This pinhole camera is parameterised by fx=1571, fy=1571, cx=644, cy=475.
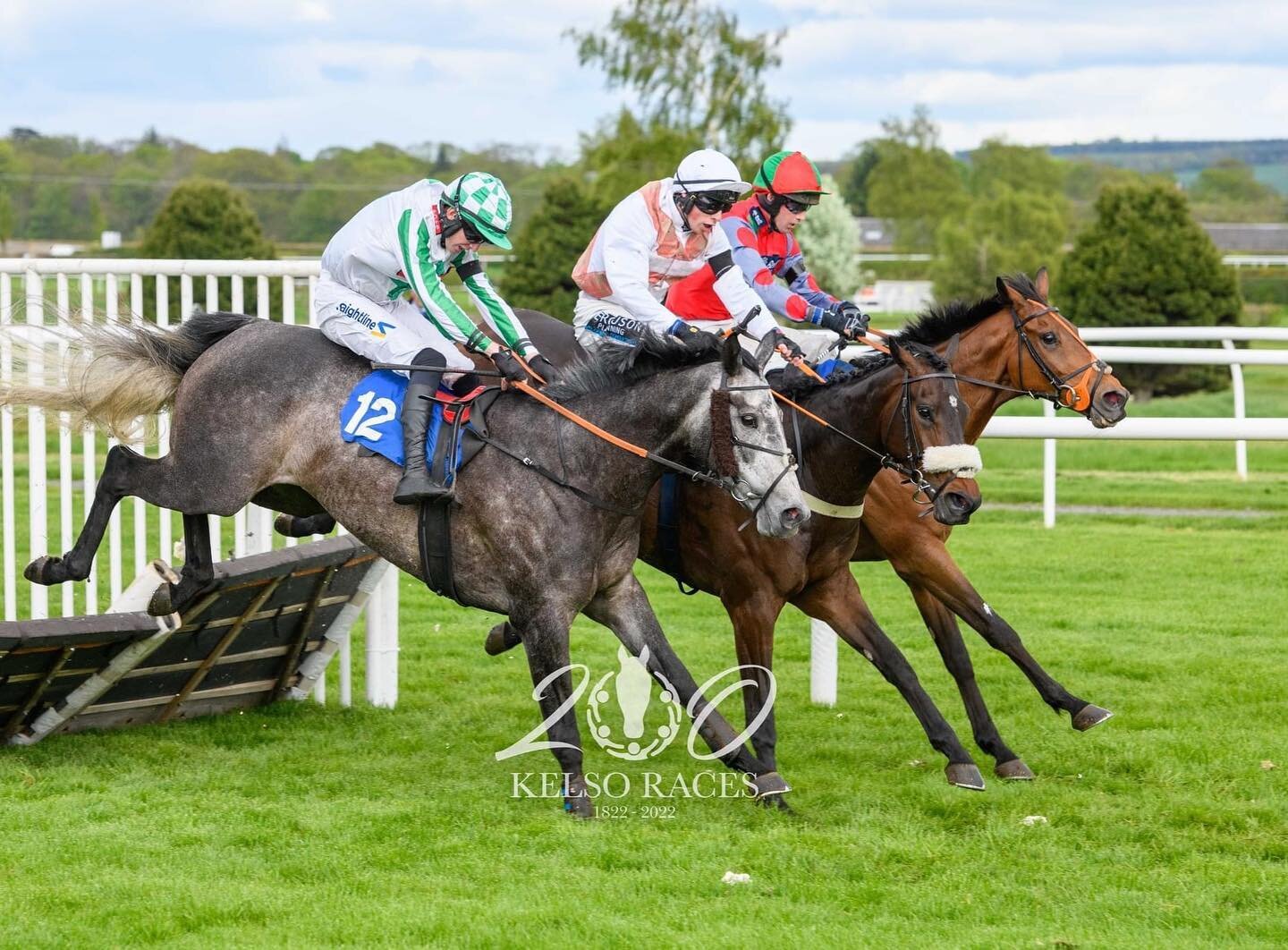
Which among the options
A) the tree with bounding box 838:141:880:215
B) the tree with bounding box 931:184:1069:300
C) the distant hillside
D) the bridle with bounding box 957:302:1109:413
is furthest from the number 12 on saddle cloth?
the distant hillside

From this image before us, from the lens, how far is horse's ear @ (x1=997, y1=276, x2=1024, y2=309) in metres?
6.03

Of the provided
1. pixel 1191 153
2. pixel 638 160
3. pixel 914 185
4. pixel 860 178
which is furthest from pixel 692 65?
pixel 1191 153

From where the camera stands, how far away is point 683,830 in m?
5.13

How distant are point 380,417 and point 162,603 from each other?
1087mm

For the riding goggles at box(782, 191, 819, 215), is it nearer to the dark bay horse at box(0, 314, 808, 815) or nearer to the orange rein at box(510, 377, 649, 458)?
the dark bay horse at box(0, 314, 808, 815)

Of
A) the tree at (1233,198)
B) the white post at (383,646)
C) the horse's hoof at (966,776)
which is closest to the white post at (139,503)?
the white post at (383,646)

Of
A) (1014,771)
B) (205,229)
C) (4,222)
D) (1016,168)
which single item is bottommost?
(1014,771)

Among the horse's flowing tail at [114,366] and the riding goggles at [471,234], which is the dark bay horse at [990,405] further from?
the horse's flowing tail at [114,366]

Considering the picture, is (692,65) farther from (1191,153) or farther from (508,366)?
(1191,153)

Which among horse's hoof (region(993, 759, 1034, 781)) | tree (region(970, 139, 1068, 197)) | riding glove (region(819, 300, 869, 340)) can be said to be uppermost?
tree (region(970, 139, 1068, 197))

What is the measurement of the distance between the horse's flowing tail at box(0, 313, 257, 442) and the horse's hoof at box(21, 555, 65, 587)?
546 millimetres

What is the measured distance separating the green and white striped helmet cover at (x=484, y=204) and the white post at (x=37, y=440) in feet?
6.06

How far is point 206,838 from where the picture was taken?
495 cm

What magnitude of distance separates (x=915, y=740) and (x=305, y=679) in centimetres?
268
